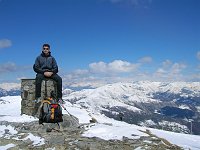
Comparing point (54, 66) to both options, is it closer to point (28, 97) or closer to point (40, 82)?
point (40, 82)

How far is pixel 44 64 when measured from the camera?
15727mm

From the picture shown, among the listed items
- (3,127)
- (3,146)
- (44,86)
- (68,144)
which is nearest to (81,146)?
(68,144)

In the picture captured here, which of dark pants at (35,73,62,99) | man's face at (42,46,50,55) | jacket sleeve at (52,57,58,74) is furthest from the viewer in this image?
jacket sleeve at (52,57,58,74)

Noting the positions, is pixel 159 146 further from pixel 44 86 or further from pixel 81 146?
pixel 44 86

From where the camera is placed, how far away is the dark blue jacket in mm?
15729

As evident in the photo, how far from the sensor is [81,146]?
11.9 m

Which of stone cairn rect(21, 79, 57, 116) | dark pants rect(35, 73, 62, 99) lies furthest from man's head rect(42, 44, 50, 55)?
stone cairn rect(21, 79, 57, 116)

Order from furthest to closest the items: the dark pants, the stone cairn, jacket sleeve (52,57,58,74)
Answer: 1. the stone cairn
2. jacket sleeve (52,57,58,74)
3. the dark pants

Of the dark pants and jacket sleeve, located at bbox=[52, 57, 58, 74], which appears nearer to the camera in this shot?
the dark pants

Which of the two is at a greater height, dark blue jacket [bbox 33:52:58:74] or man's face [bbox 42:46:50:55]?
man's face [bbox 42:46:50:55]

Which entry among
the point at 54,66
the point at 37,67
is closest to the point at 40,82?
the point at 37,67

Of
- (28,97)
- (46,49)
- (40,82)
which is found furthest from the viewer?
(28,97)

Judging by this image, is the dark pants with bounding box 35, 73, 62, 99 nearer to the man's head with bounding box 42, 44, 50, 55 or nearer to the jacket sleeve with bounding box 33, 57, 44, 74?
the jacket sleeve with bounding box 33, 57, 44, 74

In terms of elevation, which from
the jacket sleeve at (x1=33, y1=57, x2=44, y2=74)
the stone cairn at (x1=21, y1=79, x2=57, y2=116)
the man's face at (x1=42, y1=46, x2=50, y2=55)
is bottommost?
the stone cairn at (x1=21, y1=79, x2=57, y2=116)
